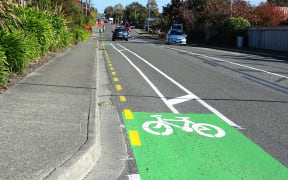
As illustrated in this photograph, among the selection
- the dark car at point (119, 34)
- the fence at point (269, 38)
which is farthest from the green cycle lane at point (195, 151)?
the dark car at point (119, 34)

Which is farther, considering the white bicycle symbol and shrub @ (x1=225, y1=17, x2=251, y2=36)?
shrub @ (x1=225, y1=17, x2=251, y2=36)

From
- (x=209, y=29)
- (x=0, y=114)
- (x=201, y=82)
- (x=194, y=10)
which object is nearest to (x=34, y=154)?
(x=0, y=114)

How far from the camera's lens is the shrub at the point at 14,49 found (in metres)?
10.7

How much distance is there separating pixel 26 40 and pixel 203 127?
7666mm

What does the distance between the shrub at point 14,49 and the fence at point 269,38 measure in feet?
77.7

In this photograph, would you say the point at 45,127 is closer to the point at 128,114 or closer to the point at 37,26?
the point at 128,114

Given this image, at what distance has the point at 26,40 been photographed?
12.1 m

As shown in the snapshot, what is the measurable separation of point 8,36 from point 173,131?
6810mm

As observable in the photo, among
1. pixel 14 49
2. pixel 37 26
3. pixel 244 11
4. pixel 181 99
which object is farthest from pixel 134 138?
pixel 244 11

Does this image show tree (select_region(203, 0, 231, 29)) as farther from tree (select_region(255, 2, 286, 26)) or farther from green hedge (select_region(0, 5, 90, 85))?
green hedge (select_region(0, 5, 90, 85))

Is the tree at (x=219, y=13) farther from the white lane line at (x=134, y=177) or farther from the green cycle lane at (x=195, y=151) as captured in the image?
the white lane line at (x=134, y=177)

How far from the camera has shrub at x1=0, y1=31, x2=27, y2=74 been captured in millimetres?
10672

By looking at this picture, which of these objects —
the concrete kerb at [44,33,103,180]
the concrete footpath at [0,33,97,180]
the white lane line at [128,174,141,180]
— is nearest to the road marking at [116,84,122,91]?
the concrete footpath at [0,33,97,180]

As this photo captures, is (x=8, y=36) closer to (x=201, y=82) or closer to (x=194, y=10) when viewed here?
(x=201, y=82)
